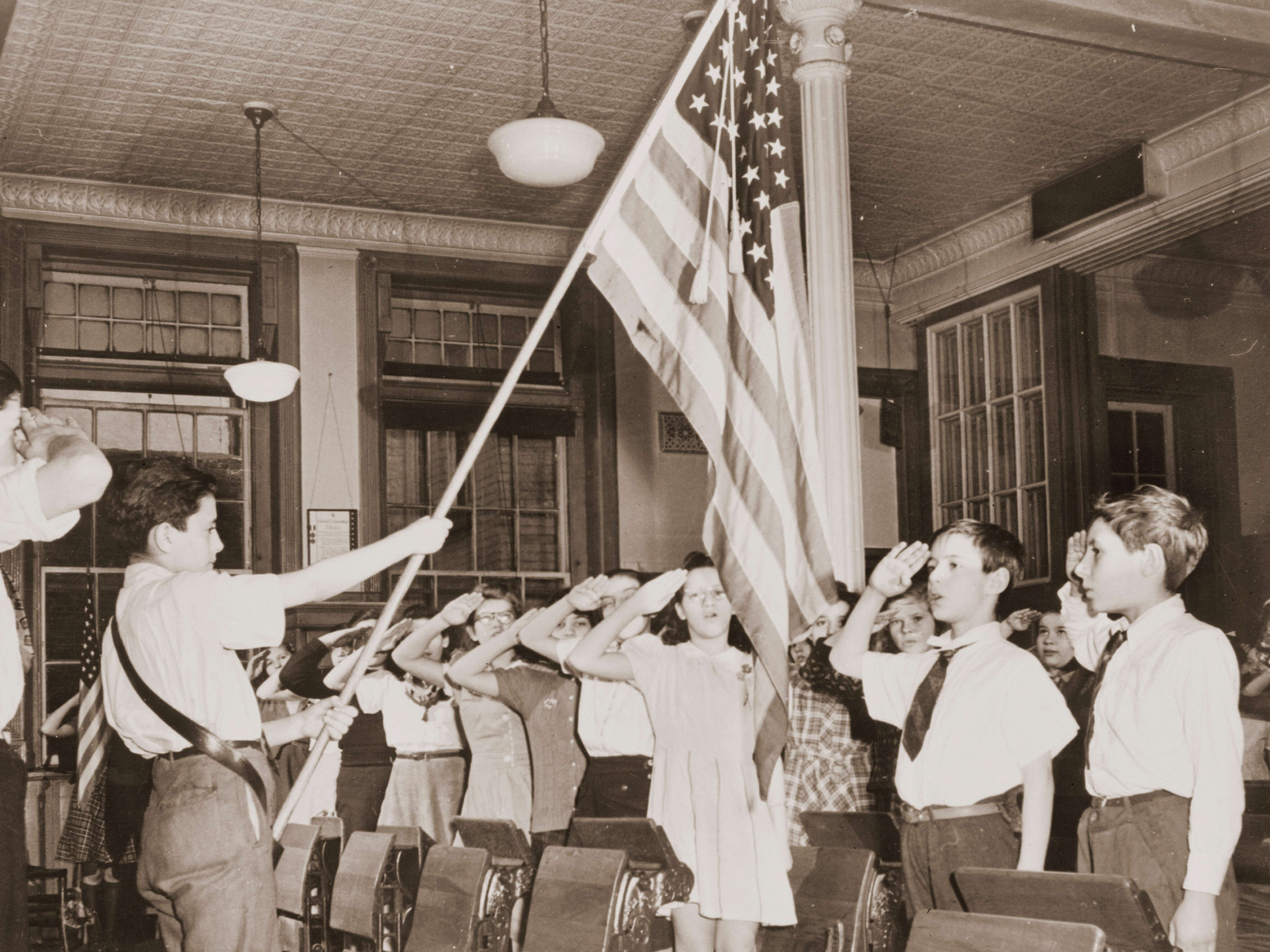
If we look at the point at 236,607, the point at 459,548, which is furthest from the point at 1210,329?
the point at 236,607

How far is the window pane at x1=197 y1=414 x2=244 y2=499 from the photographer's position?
33.1 ft

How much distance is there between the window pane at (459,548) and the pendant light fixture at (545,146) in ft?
14.2

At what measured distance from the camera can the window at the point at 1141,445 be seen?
1146cm

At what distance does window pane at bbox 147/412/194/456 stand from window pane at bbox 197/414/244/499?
0.07m

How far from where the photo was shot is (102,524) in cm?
983

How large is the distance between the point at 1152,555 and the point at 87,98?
6.95 m

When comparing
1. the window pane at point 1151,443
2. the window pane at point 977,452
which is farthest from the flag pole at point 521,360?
the window pane at point 1151,443

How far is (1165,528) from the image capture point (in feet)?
10.1

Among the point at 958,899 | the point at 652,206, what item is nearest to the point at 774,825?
the point at 958,899

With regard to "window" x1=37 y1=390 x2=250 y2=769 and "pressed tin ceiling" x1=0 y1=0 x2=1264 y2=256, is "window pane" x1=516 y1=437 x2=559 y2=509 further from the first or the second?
"window" x1=37 y1=390 x2=250 y2=769

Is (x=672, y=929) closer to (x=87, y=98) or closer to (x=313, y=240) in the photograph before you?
(x=87, y=98)

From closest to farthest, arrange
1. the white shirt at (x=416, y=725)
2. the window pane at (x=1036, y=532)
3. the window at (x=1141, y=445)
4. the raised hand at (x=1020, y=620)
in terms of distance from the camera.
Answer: the raised hand at (x=1020, y=620) < the white shirt at (x=416, y=725) < the window pane at (x=1036, y=532) < the window at (x=1141, y=445)

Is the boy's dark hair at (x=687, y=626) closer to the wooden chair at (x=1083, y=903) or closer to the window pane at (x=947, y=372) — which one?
the wooden chair at (x=1083, y=903)

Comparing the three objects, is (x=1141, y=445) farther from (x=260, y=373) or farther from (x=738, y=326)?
(x=738, y=326)
